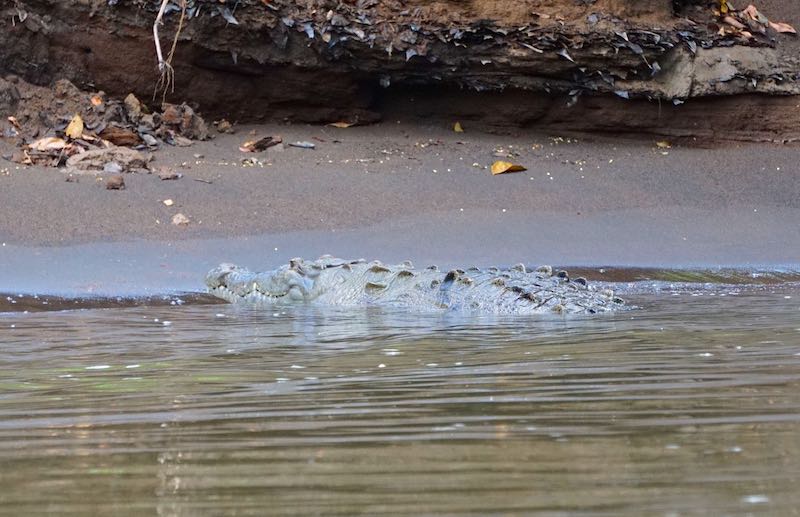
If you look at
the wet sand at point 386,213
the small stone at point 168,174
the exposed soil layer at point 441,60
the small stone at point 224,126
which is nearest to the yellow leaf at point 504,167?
the wet sand at point 386,213

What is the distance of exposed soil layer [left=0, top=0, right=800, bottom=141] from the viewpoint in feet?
37.3

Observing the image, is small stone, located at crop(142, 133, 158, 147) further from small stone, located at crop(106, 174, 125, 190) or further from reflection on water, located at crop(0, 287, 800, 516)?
reflection on water, located at crop(0, 287, 800, 516)

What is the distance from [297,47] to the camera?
11.8m

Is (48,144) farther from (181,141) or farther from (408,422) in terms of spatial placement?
(408,422)

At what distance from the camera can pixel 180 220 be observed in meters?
8.94

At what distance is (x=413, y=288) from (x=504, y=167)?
3.64 m

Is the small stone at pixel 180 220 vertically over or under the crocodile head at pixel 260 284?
over

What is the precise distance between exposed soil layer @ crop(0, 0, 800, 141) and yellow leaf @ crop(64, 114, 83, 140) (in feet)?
3.12

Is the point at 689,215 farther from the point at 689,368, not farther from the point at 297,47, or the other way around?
the point at 689,368

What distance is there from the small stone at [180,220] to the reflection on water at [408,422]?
3504mm

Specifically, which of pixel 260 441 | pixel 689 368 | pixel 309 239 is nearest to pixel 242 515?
pixel 260 441

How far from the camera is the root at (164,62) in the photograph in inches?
424

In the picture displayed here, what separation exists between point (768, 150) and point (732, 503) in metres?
10.9

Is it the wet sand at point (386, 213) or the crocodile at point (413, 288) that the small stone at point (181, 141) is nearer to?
the wet sand at point (386, 213)
